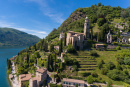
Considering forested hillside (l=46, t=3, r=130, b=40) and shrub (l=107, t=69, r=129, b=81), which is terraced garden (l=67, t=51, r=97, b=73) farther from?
forested hillside (l=46, t=3, r=130, b=40)

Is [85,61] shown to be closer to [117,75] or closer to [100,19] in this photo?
[117,75]

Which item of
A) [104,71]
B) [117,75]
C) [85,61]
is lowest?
[117,75]

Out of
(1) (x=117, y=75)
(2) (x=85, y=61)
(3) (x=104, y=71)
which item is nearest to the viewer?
(1) (x=117, y=75)

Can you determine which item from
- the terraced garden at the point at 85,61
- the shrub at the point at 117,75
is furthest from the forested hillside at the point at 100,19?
the shrub at the point at 117,75

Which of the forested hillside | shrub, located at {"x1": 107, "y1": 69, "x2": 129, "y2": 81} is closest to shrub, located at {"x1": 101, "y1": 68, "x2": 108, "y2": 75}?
shrub, located at {"x1": 107, "y1": 69, "x2": 129, "y2": 81}

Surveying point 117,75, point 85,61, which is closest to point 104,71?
point 117,75

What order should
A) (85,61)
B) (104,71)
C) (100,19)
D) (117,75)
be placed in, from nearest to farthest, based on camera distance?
(117,75)
(104,71)
(85,61)
(100,19)

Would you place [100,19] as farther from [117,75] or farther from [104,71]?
[117,75]

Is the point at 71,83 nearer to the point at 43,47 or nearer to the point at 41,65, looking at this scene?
the point at 41,65

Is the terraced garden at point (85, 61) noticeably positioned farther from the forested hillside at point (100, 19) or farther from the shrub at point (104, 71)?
the forested hillside at point (100, 19)

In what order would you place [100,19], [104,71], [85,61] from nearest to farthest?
[104,71] < [85,61] < [100,19]

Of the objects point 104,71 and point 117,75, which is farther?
point 104,71

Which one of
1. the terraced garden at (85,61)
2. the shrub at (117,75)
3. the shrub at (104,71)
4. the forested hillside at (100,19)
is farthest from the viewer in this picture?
the forested hillside at (100,19)

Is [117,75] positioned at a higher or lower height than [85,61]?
lower
